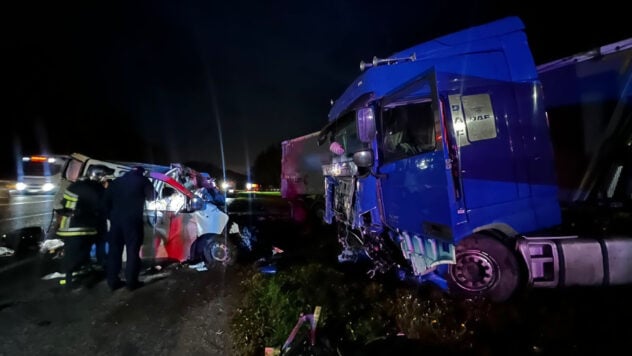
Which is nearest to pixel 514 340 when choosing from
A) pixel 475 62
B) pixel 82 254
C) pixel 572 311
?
pixel 572 311

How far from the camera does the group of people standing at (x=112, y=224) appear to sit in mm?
4746

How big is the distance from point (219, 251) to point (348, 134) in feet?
9.83

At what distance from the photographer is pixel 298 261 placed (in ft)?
17.5

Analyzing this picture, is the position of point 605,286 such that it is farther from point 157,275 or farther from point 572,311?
point 157,275

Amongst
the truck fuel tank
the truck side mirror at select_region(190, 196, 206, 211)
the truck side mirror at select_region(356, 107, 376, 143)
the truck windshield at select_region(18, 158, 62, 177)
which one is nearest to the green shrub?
the truck fuel tank

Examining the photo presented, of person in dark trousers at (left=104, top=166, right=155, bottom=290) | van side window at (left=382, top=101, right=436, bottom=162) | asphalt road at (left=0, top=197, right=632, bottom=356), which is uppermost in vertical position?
van side window at (left=382, top=101, right=436, bottom=162)

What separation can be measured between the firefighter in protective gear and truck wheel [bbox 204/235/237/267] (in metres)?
1.68

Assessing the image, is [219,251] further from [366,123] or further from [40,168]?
Answer: [40,168]

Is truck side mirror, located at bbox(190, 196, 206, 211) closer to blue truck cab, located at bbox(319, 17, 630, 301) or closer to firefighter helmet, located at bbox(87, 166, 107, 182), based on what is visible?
firefighter helmet, located at bbox(87, 166, 107, 182)

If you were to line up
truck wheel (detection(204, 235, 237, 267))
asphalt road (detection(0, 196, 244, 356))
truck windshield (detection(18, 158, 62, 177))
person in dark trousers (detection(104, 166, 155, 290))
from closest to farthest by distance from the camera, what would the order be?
asphalt road (detection(0, 196, 244, 356)), person in dark trousers (detection(104, 166, 155, 290)), truck wheel (detection(204, 235, 237, 267)), truck windshield (detection(18, 158, 62, 177))

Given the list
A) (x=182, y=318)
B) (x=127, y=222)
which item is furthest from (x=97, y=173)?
(x=182, y=318)

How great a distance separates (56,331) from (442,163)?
171 inches

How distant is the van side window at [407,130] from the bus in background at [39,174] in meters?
8.28

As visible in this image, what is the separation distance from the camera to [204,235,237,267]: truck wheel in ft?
19.1
